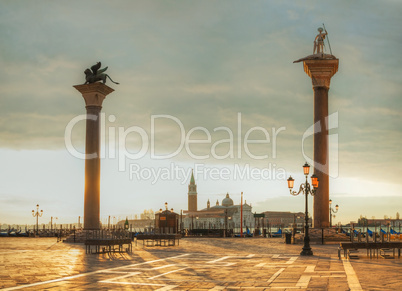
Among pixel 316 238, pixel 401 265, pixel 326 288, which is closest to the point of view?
pixel 326 288

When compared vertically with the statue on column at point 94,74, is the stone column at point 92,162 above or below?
below

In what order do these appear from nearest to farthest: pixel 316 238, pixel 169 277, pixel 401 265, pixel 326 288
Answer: pixel 326 288, pixel 169 277, pixel 401 265, pixel 316 238

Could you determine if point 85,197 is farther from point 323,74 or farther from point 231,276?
point 231,276

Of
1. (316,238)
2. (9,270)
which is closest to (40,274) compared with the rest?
(9,270)

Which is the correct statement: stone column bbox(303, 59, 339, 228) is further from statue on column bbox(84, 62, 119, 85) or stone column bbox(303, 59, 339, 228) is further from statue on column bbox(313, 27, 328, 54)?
statue on column bbox(84, 62, 119, 85)

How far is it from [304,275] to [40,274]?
23.8 feet

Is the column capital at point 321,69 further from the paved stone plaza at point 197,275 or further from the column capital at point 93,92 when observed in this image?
the paved stone plaza at point 197,275

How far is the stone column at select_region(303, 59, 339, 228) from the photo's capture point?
34.9 meters

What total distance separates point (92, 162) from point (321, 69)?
1738 cm

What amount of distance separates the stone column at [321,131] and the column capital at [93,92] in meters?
14.9

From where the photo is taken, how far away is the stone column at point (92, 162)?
38000 mm

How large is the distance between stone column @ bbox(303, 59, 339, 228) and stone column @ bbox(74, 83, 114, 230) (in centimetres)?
1542

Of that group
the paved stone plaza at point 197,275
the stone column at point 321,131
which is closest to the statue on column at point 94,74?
the stone column at point 321,131

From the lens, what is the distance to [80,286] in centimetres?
1195
